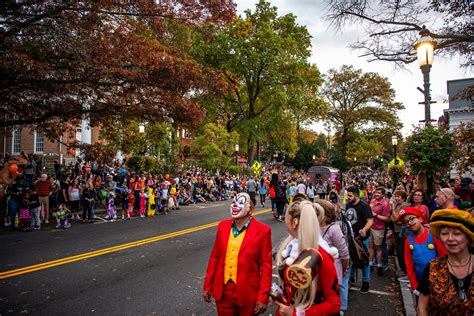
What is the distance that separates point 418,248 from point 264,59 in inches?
1125

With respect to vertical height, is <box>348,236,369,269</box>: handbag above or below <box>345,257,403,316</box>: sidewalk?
above

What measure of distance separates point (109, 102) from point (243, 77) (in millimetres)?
25150

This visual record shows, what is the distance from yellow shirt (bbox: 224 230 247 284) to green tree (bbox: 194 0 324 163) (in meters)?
25.8

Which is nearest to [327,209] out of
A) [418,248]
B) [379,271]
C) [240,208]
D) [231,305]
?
[418,248]

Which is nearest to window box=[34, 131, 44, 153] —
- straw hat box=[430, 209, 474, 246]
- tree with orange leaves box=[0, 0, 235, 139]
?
tree with orange leaves box=[0, 0, 235, 139]

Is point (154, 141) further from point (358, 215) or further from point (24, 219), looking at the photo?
point (358, 215)

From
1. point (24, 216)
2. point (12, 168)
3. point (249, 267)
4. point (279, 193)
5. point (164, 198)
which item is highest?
point (12, 168)

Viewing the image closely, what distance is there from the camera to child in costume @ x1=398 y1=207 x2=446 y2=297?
3547 mm

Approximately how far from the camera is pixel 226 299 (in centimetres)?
326

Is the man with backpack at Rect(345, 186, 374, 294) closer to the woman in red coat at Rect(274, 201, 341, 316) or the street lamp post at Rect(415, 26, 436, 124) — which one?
the street lamp post at Rect(415, 26, 436, 124)

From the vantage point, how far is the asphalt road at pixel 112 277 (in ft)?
16.5

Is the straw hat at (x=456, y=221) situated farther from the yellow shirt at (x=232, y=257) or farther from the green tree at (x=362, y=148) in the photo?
the green tree at (x=362, y=148)

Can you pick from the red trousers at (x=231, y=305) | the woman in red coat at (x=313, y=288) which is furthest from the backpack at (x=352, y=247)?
the woman in red coat at (x=313, y=288)

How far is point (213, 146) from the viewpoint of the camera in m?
31.8
